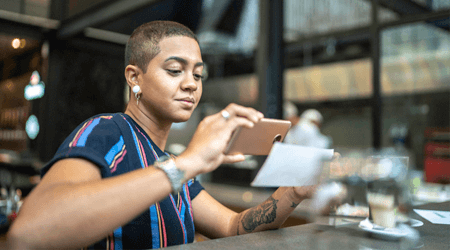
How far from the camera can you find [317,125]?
4340mm

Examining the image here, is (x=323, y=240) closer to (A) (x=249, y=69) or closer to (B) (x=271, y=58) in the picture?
(B) (x=271, y=58)

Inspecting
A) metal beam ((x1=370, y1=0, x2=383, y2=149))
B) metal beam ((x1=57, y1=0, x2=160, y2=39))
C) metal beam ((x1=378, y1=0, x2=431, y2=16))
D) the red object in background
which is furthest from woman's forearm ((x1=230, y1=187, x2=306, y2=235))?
the red object in background

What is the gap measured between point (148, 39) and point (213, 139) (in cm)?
45

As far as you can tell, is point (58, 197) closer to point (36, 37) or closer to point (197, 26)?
point (197, 26)

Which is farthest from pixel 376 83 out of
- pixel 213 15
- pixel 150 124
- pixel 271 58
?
pixel 150 124

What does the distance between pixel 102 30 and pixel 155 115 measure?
13.2 ft

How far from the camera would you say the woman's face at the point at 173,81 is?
3.00 ft

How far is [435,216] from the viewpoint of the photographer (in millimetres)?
1247

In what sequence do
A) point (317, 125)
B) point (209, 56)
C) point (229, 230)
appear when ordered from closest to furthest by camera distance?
1. point (229, 230)
2. point (317, 125)
3. point (209, 56)

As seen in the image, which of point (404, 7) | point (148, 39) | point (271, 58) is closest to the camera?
point (148, 39)

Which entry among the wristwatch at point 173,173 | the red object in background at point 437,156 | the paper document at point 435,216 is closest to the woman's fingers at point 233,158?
the wristwatch at point 173,173

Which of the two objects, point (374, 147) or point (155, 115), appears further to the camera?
point (374, 147)

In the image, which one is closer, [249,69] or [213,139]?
[213,139]

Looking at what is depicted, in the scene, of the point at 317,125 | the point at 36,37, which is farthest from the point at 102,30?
the point at 317,125
